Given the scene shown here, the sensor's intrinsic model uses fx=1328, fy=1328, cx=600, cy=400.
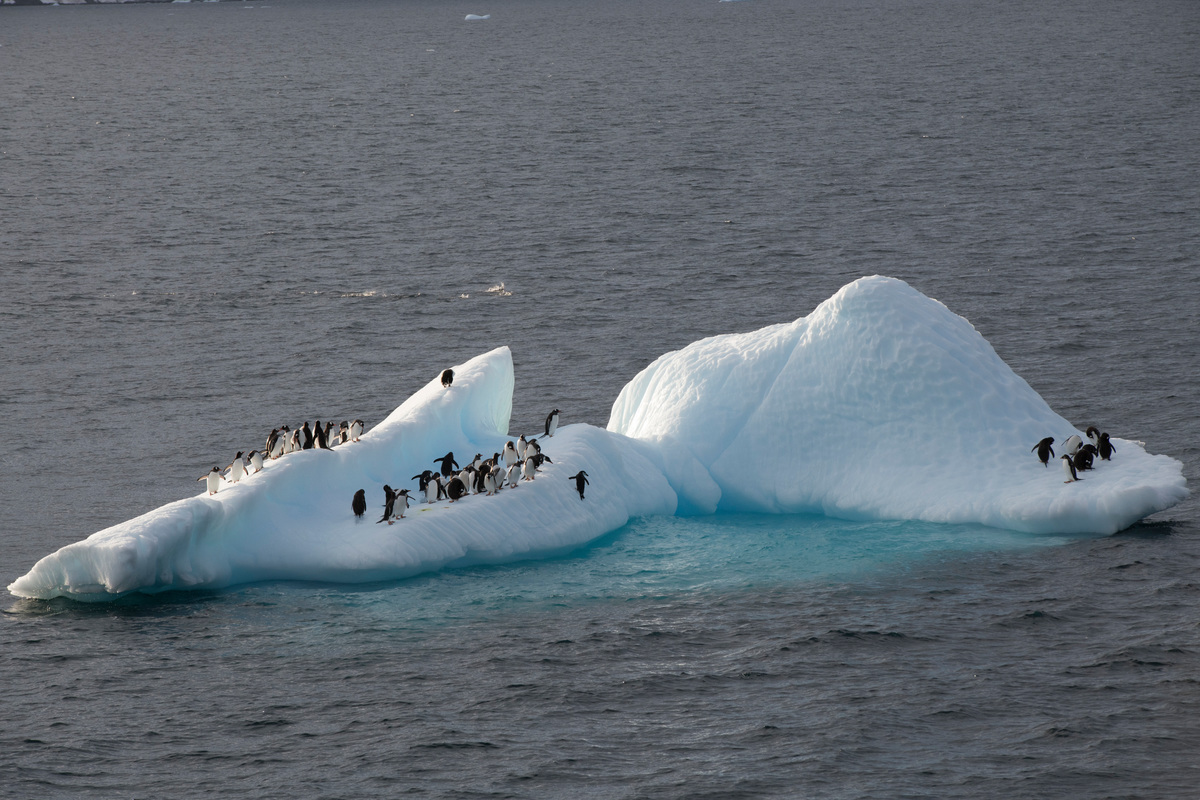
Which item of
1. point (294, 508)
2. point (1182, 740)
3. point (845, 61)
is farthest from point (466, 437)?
point (845, 61)

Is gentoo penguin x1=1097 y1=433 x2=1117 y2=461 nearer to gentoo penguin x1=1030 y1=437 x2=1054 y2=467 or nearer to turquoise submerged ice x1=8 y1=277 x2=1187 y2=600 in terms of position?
turquoise submerged ice x1=8 y1=277 x2=1187 y2=600

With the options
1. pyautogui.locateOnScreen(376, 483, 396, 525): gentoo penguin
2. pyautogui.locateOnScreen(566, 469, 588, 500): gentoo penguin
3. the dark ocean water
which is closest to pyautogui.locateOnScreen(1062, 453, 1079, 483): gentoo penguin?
Result: the dark ocean water

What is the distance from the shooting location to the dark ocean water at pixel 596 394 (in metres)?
23.5

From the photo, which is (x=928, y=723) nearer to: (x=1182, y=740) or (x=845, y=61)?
(x=1182, y=740)

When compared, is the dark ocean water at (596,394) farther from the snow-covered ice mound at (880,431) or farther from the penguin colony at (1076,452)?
the penguin colony at (1076,452)

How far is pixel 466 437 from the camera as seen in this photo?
120 feet

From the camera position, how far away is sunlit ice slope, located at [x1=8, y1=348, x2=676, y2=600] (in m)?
28.8

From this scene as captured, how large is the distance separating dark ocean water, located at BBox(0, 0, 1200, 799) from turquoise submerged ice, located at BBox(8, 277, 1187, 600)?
77 centimetres

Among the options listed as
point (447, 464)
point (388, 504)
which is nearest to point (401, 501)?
point (388, 504)

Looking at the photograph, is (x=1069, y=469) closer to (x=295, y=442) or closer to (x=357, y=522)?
(x=357, y=522)

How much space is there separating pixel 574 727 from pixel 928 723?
639 centimetres

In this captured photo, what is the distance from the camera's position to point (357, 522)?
31.1 m

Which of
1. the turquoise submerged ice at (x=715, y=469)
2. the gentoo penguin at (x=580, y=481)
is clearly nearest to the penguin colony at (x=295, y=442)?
the turquoise submerged ice at (x=715, y=469)

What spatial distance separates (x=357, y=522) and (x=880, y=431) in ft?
43.9
